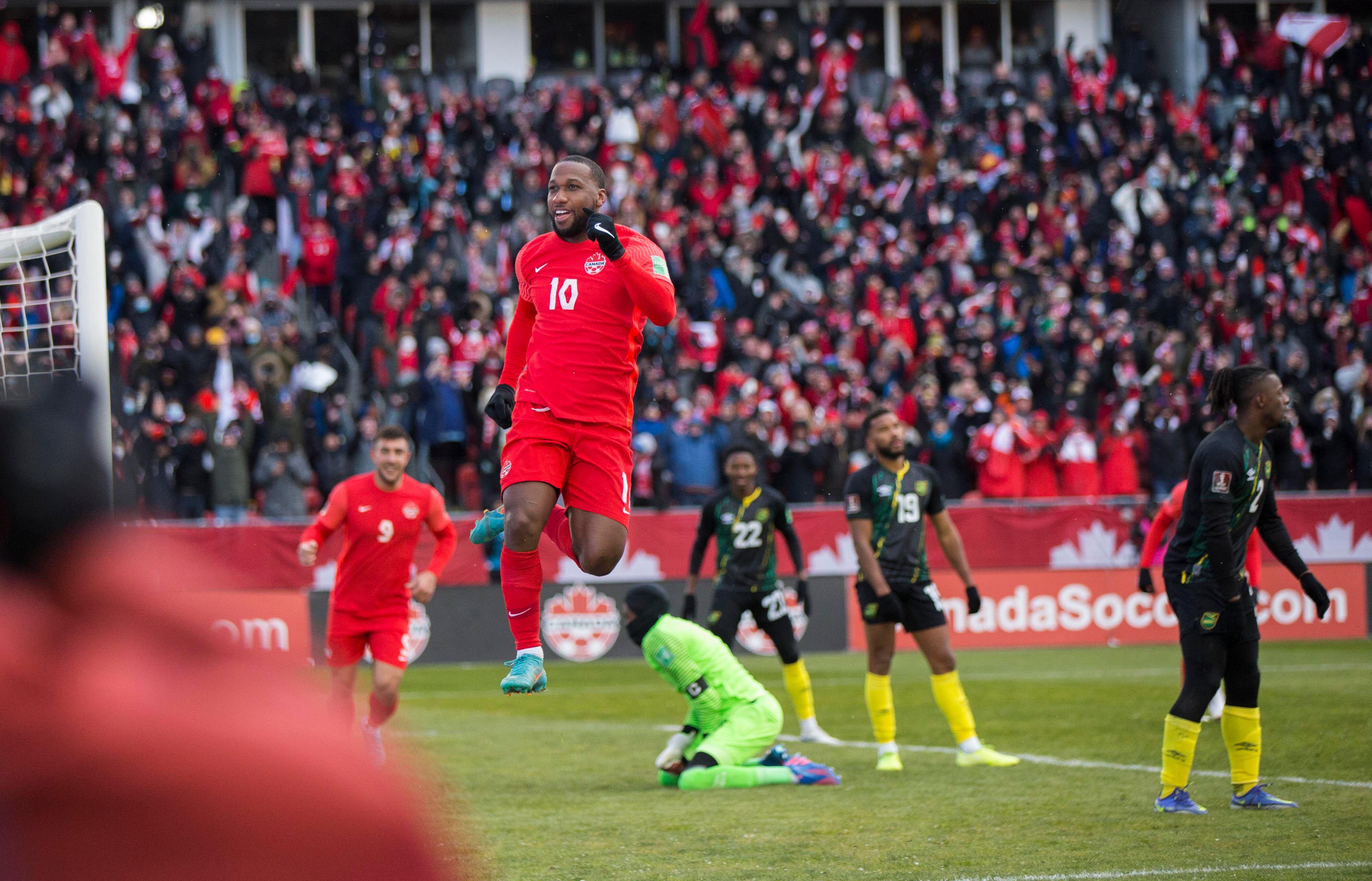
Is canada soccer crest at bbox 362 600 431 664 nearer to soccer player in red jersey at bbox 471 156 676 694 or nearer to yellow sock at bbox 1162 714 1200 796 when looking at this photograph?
yellow sock at bbox 1162 714 1200 796

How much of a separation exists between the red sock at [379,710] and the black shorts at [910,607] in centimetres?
308

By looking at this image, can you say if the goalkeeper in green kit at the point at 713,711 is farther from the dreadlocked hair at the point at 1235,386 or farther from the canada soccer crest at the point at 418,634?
the canada soccer crest at the point at 418,634

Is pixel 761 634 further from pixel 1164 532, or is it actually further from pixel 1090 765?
pixel 1090 765

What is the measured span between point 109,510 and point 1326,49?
32237mm

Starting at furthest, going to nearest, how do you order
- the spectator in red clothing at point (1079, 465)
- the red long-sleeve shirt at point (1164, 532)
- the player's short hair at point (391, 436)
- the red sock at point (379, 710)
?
the spectator in red clothing at point (1079, 465) → the red long-sleeve shirt at point (1164, 532) → the player's short hair at point (391, 436) → the red sock at point (379, 710)

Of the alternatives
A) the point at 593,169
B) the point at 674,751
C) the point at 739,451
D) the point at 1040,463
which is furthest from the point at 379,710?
the point at 1040,463

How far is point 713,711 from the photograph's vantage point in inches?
401

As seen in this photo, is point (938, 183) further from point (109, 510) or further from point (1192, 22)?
point (109, 510)

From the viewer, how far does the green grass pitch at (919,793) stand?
7.15 m

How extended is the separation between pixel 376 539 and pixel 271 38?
75.9ft

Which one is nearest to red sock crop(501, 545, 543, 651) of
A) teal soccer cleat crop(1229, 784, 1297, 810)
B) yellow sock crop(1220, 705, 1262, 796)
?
yellow sock crop(1220, 705, 1262, 796)

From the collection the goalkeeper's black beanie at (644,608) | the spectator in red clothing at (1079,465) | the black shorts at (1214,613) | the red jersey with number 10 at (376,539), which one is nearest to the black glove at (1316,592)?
the black shorts at (1214,613)

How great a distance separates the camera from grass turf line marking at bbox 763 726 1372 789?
9.44 m

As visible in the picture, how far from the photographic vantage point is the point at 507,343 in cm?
730
